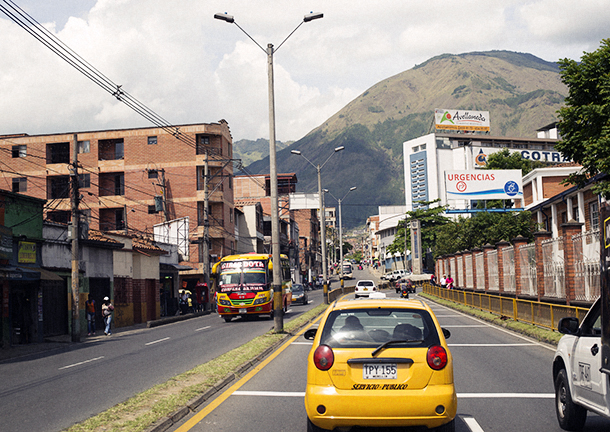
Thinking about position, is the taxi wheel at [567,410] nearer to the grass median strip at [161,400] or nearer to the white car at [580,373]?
the white car at [580,373]

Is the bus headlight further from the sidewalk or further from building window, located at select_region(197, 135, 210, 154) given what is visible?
building window, located at select_region(197, 135, 210, 154)

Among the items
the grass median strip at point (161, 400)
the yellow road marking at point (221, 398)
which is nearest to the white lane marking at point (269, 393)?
the yellow road marking at point (221, 398)

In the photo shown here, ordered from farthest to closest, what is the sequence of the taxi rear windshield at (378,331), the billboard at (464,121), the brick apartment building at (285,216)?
→ the billboard at (464,121) → the brick apartment building at (285,216) → the taxi rear windshield at (378,331)

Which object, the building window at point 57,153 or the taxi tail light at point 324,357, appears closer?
the taxi tail light at point 324,357

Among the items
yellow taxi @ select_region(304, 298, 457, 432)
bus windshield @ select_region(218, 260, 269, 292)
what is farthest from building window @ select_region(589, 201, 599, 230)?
yellow taxi @ select_region(304, 298, 457, 432)

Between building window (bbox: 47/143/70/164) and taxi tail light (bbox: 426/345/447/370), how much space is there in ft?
200

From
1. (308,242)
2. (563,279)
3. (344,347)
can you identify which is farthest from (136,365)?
(308,242)

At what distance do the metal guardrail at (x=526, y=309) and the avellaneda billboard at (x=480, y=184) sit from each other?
4249 cm

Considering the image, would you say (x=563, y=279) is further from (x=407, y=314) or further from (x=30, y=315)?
(x=30, y=315)

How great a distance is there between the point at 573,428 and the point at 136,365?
10.6 metres

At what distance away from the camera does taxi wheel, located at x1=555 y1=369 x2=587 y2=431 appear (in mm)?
Result: 7156

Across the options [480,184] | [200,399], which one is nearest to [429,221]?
[480,184]

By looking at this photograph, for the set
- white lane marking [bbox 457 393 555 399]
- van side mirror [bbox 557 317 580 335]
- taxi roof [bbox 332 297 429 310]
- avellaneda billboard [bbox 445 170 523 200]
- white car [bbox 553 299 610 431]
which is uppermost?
avellaneda billboard [bbox 445 170 523 200]

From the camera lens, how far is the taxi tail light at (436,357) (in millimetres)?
6465
